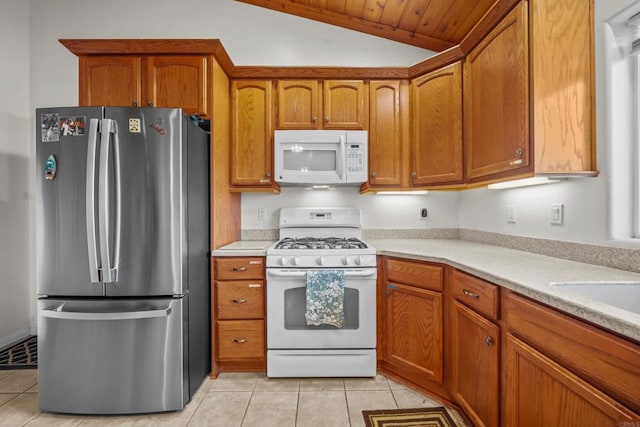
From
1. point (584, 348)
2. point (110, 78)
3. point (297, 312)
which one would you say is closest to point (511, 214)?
point (584, 348)

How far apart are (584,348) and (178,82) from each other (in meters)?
2.50

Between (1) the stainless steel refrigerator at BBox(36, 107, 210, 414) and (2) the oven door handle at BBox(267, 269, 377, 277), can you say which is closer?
(1) the stainless steel refrigerator at BBox(36, 107, 210, 414)

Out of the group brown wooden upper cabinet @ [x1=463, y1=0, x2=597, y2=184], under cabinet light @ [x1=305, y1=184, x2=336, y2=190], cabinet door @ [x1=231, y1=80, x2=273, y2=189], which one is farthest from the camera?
under cabinet light @ [x1=305, y1=184, x2=336, y2=190]

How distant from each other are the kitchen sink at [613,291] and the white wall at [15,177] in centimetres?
382

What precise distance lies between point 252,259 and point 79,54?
1.86 metres

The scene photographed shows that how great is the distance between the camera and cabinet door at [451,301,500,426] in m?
1.39

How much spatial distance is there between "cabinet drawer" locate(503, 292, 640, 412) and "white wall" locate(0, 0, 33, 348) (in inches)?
146

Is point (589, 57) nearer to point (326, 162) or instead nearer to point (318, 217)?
point (326, 162)

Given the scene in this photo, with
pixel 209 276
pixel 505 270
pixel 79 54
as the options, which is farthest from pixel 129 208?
pixel 505 270

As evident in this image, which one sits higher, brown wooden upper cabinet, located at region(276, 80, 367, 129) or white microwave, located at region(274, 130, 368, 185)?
brown wooden upper cabinet, located at region(276, 80, 367, 129)

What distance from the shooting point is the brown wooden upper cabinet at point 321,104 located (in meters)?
2.52

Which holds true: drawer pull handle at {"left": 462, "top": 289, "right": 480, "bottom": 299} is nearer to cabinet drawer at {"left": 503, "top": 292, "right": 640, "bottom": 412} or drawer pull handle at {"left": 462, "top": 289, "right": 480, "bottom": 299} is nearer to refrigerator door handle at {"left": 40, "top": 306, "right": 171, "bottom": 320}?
cabinet drawer at {"left": 503, "top": 292, "right": 640, "bottom": 412}

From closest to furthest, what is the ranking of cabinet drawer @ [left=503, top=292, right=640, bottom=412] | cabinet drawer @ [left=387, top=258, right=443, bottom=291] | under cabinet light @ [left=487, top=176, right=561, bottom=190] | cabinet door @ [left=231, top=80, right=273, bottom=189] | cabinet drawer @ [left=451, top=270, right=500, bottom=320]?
cabinet drawer @ [left=503, top=292, right=640, bottom=412] → cabinet drawer @ [left=451, top=270, right=500, bottom=320] → under cabinet light @ [left=487, top=176, right=561, bottom=190] → cabinet drawer @ [left=387, top=258, right=443, bottom=291] → cabinet door @ [left=231, top=80, right=273, bottom=189]

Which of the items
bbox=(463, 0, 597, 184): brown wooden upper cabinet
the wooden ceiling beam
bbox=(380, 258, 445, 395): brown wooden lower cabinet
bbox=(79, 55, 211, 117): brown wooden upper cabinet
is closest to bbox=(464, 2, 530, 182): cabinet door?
bbox=(463, 0, 597, 184): brown wooden upper cabinet
